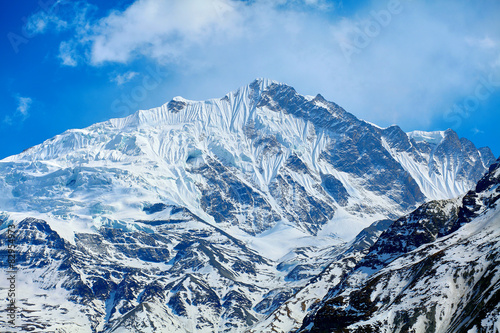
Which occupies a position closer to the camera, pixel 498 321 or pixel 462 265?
pixel 498 321

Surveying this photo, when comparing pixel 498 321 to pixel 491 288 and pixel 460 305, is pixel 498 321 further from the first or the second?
pixel 460 305

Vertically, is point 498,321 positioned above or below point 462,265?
below

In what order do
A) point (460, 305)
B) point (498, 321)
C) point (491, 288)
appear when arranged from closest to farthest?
1. point (498, 321)
2. point (491, 288)
3. point (460, 305)

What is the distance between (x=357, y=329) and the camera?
178250mm

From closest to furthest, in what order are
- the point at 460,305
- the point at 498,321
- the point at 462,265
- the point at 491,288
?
the point at 498,321 < the point at 491,288 < the point at 460,305 < the point at 462,265

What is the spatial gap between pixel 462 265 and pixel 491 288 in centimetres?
2788

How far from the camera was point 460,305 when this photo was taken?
17212cm

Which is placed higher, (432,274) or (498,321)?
(432,274)

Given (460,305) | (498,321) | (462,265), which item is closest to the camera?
(498,321)

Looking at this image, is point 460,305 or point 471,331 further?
point 460,305

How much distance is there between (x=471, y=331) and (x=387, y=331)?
35.9 meters

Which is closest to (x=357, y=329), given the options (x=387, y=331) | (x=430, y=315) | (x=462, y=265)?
(x=387, y=331)

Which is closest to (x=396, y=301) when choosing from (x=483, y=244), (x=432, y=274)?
(x=432, y=274)

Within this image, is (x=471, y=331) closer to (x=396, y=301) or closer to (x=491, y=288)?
(x=491, y=288)
